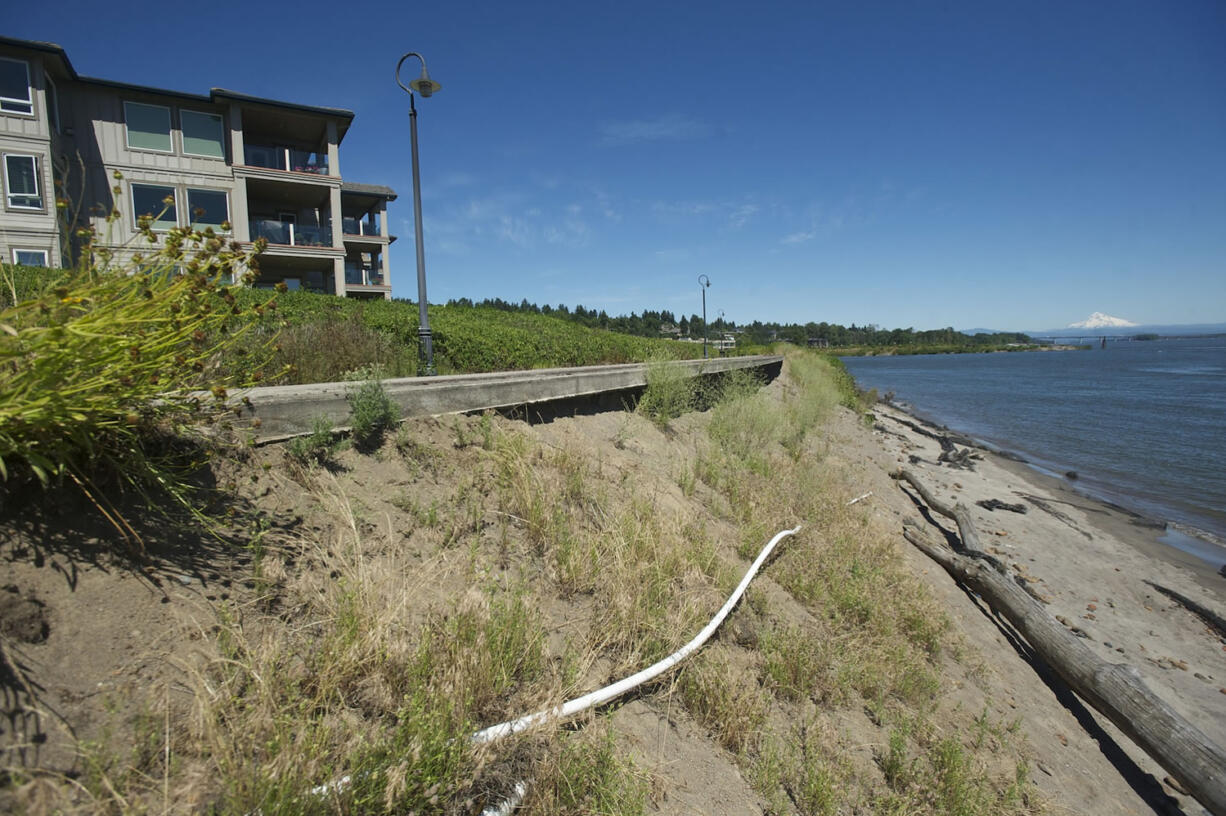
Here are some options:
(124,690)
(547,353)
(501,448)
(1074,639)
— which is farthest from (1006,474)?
(124,690)

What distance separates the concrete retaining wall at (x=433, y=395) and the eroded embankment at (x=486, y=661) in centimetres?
17

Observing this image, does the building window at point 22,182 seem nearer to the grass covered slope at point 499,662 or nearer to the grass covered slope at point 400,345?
the grass covered slope at point 400,345

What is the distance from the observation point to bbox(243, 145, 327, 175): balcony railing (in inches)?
870

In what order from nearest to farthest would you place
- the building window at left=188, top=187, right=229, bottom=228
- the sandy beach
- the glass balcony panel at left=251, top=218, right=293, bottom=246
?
1. the sandy beach
2. the building window at left=188, top=187, right=229, bottom=228
3. the glass balcony panel at left=251, top=218, right=293, bottom=246

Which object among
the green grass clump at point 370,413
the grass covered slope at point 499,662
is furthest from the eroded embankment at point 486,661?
the green grass clump at point 370,413

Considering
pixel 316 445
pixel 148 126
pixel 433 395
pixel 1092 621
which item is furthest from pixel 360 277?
pixel 1092 621

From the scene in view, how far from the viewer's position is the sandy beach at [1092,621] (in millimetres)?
4371

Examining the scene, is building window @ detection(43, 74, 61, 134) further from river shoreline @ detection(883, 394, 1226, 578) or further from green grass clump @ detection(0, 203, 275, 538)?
river shoreline @ detection(883, 394, 1226, 578)

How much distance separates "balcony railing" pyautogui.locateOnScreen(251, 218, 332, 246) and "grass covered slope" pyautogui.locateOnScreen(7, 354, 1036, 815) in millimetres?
21550

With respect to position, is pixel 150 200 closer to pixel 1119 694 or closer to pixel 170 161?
pixel 170 161

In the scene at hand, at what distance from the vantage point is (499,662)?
267cm

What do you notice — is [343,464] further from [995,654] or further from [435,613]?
[995,654]

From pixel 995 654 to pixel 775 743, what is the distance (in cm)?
391

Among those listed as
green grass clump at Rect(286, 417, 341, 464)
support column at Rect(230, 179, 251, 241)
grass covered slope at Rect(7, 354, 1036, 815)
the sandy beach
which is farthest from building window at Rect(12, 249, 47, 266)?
the sandy beach
